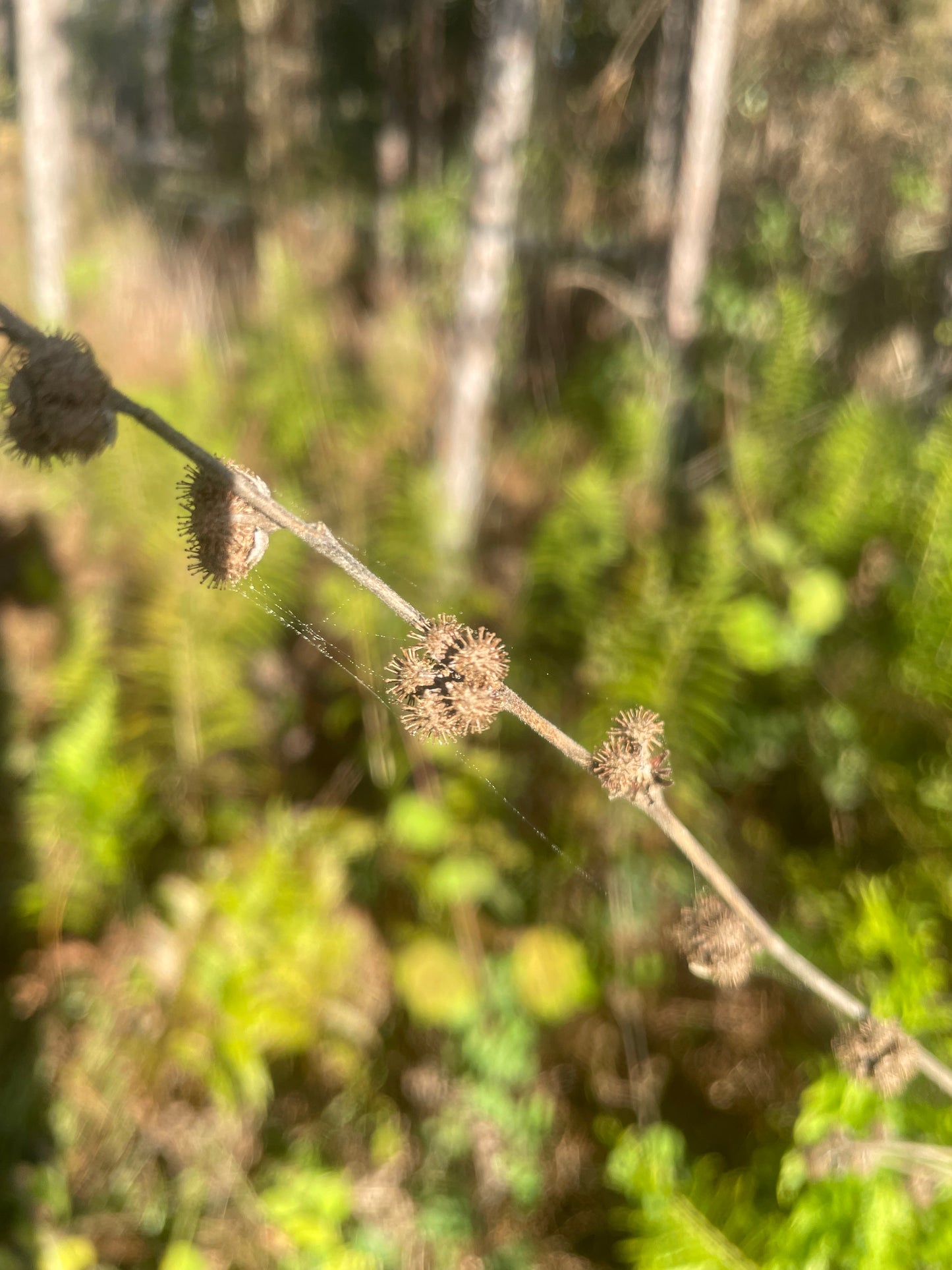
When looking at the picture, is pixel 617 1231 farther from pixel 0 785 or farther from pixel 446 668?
pixel 0 785

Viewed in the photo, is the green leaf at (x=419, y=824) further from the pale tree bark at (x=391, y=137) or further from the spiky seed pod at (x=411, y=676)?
the pale tree bark at (x=391, y=137)

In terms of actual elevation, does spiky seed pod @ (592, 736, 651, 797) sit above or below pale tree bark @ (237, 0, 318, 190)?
below

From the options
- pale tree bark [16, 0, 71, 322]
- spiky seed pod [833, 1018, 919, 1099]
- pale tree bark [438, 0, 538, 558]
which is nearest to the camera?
spiky seed pod [833, 1018, 919, 1099]

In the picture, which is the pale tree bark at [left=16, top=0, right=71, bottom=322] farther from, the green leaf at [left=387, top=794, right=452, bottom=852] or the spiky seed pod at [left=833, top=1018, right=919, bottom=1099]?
the spiky seed pod at [left=833, top=1018, right=919, bottom=1099]

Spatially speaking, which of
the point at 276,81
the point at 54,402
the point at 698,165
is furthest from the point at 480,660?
the point at 276,81

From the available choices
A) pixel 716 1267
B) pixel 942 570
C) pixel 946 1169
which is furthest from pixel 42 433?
pixel 942 570

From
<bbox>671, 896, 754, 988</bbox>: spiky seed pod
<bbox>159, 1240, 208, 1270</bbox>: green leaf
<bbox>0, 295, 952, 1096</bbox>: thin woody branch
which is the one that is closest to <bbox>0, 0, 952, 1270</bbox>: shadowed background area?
<bbox>159, 1240, 208, 1270</bbox>: green leaf

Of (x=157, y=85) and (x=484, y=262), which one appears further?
(x=157, y=85)

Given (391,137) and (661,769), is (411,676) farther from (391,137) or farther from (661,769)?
(391,137)
